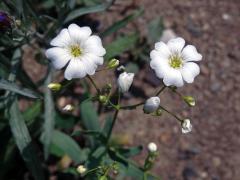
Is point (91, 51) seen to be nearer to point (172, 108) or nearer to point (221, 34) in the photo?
point (172, 108)

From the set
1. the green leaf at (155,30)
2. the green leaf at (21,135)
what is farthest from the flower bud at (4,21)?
the green leaf at (155,30)

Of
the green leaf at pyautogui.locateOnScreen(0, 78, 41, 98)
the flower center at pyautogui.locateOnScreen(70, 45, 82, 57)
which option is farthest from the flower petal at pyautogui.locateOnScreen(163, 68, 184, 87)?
the green leaf at pyautogui.locateOnScreen(0, 78, 41, 98)

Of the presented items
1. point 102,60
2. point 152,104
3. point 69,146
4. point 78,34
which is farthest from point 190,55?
point 69,146

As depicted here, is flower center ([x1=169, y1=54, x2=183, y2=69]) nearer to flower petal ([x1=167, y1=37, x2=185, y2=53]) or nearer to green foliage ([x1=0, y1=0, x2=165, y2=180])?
flower petal ([x1=167, y1=37, x2=185, y2=53])

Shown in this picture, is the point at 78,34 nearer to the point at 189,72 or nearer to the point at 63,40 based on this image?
the point at 63,40

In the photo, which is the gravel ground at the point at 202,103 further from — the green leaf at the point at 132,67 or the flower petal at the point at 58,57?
the flower petal at the point at 58,57

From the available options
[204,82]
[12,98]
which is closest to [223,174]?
[204,82]
